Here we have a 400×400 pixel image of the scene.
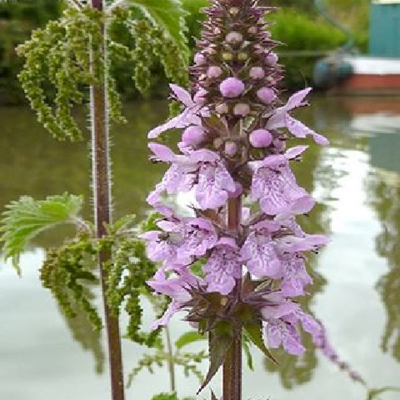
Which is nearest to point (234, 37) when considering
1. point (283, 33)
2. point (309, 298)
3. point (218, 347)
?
point (218, 347)

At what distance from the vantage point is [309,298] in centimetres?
269

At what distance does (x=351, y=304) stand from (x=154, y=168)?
2089 millimetres

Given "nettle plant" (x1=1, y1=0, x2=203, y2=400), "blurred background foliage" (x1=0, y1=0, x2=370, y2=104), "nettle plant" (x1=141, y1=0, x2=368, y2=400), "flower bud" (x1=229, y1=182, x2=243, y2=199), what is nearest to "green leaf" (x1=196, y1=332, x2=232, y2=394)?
"nettle plant" (x1=141, y1=0, x2=368, y2=400)

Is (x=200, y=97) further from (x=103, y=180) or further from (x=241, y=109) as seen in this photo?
(x=103, y=180)

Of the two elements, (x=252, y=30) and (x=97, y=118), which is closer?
(x=252, y=30)

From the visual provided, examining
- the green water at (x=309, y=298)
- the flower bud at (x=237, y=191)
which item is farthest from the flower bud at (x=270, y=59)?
the green water at (x=309, y=298)

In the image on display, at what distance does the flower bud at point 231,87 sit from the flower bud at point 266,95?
0.02 meters

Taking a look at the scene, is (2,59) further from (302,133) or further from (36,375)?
(302,133)

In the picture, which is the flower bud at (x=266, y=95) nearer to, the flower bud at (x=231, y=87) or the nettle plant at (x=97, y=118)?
the flower bud at (x=231, y=87)

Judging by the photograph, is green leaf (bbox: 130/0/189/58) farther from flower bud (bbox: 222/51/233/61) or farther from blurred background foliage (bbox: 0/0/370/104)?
blurred background foliage (bbox: 0/0/370/104)

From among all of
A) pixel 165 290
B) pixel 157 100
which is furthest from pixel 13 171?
pixel 165 290

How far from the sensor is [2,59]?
668 centimetres

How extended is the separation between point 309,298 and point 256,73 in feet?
6.31

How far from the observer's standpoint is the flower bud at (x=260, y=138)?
0.82 m
